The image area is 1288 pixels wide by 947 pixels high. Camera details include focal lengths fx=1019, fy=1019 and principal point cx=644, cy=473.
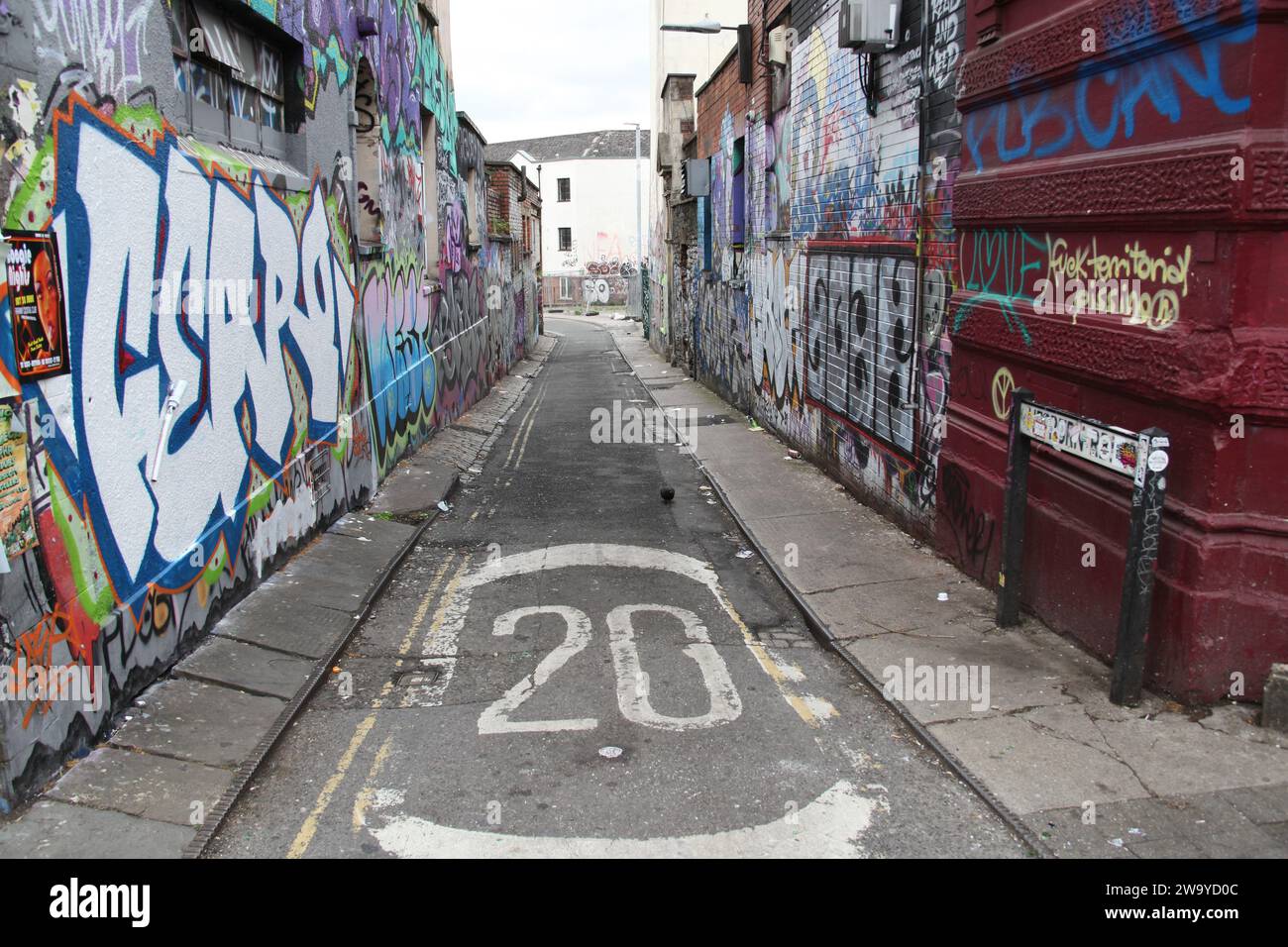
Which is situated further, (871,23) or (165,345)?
(871,23)

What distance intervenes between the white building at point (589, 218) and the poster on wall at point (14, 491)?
62.7m

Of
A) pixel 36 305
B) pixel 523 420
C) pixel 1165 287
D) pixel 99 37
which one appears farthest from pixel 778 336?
pixel 36 305

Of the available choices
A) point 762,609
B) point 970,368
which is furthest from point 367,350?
point 970,368

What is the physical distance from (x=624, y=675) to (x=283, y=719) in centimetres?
202

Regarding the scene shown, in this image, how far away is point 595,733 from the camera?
5.57m

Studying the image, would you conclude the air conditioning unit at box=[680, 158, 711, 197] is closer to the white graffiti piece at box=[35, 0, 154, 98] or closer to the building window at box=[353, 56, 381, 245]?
the building window at box=[353, 56, 381, 245]

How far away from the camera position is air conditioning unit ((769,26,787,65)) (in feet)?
46.2

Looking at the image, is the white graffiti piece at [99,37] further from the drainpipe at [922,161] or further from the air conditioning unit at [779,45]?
the air conditioning unit at [779,45]

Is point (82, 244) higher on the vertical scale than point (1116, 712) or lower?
higher

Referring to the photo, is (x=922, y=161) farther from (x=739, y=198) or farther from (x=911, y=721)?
(x=739, y=198)

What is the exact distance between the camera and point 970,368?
7941mm

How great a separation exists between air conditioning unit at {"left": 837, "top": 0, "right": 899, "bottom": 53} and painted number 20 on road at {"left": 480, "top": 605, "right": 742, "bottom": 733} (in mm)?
5649

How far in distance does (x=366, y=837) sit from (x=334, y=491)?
5666mm

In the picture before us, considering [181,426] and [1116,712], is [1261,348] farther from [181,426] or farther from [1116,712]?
[181,426]
